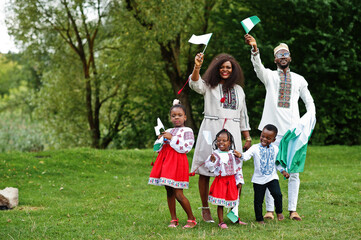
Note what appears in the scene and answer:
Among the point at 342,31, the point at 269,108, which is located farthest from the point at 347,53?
the point at 269,108

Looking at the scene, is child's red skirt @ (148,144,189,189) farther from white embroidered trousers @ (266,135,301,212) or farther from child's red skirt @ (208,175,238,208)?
white embroidered trousers @ (266,135,301,212)

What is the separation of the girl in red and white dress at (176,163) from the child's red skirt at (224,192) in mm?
352

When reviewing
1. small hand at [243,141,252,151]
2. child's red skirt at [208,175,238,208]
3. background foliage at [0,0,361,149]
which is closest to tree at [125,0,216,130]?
background foliage at [0,0,361,149]

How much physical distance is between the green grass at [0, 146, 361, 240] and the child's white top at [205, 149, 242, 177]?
0.72 meters

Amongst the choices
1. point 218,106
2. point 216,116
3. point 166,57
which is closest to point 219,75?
point 218,106

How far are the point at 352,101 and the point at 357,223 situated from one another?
12.6 metres

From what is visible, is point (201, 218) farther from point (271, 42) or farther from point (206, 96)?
point (271, 42)

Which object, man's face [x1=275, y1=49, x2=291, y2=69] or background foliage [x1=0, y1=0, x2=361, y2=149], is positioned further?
background foliage [x1=0, y1=0, x2=361, y2=149]

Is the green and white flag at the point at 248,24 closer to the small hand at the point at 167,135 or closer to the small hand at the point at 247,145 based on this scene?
the small hand at the point at 247,145

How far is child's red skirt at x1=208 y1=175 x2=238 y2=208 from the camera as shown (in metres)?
5.88

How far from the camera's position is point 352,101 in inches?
696

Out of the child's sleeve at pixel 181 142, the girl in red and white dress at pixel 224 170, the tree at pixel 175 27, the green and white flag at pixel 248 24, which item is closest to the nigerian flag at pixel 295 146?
the girl in red and white dress at pixel 224 170

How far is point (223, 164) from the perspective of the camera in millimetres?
5906

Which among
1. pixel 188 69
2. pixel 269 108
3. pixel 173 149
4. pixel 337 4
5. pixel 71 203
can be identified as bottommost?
pixel 71 203
